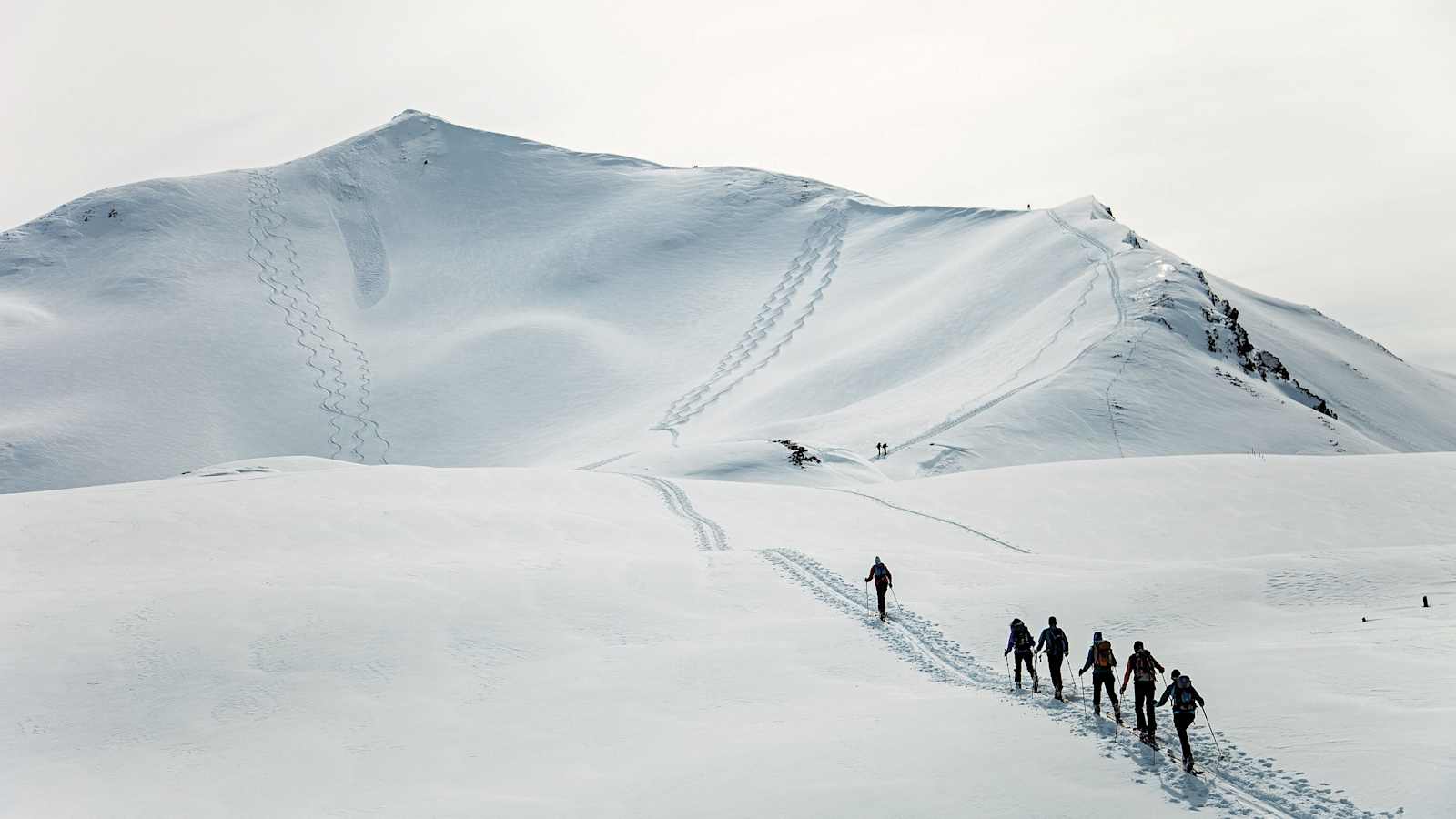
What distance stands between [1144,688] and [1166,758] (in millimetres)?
1084

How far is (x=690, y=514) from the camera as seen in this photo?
37.8m

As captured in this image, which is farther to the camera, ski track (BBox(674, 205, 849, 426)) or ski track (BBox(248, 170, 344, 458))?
ski track (BBox(248, 170, 344, 458))

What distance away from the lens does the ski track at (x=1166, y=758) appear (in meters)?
12.9

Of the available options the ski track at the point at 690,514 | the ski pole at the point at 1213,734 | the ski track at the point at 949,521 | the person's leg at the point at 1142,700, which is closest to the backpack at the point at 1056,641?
the person's leg at the point at 1142,700

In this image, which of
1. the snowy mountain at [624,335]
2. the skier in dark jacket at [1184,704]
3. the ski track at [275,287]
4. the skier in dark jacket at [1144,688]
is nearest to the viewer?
the skier in dark jacket at [1184,704]

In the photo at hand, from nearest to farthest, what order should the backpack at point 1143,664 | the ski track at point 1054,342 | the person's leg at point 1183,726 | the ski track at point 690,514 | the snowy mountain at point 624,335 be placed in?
the person's leg at point 1183,726
the backpack at point 1143,664
the ski track at point 690,514
the ski track at point 1054,342
the snowy mountain at point 624,335

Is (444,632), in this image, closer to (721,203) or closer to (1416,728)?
(1416,728)

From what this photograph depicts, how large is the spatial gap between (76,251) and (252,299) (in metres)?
24.8

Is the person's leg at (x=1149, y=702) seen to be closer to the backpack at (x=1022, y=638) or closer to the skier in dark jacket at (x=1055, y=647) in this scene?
the skier in dark jacket at (x=1055, y=647)

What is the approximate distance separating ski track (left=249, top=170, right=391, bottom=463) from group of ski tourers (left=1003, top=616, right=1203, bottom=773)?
79981 mm

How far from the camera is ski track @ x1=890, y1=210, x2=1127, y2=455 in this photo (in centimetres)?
6141

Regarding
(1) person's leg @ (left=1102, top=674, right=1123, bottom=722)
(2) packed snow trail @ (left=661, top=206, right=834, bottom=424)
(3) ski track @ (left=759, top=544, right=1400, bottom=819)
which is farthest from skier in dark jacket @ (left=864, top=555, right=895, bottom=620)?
(2) packed snow trail @ (left=661, top=206, right=834, bottom=424)

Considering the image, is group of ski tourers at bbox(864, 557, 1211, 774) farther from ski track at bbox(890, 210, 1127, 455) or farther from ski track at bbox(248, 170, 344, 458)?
ski track at bbox(248, 170, 344, 458)

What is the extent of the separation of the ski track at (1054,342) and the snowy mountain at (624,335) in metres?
0.36
